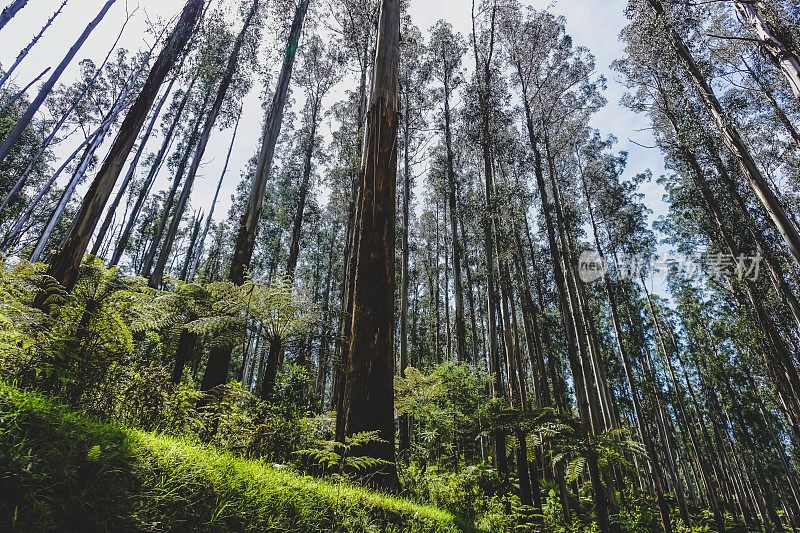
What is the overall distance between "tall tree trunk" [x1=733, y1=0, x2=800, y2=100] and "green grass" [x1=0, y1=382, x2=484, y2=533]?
32.2ft

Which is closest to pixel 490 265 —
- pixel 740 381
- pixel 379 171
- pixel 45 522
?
pixel 379 171

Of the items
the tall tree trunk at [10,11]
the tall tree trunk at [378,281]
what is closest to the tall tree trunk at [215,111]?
the tall tree trunk at [10,11]

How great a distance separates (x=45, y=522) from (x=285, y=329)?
439 centimetres

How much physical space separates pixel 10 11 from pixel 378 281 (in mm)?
11975

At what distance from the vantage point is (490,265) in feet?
35.6

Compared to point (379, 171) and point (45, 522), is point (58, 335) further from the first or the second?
point (379, 171)

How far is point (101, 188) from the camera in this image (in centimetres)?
504

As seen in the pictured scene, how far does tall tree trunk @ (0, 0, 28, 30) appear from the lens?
27.4 feet

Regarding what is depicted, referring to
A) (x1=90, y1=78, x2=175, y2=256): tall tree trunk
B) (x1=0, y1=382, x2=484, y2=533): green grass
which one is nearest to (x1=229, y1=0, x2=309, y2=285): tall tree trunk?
(x1=0, y1=382, x2=484, y2=533): green grass

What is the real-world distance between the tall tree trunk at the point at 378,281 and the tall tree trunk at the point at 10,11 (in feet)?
32.2

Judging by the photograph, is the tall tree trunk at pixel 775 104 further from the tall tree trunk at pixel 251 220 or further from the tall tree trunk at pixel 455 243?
the tall tree trunk at pixel 251 220

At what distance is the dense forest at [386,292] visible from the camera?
213 cm

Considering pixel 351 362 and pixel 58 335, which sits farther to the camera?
pixel 351 362

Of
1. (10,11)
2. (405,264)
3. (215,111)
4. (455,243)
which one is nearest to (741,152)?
(455,243)
